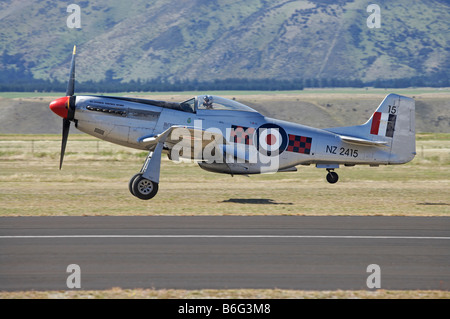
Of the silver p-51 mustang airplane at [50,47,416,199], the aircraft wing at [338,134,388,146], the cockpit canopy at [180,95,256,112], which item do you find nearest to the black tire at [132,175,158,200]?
the silver p-51 mustang airplane at [50,47,416,199]

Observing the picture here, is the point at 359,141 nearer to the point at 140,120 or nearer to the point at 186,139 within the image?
the point at 186,139

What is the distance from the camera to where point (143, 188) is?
18.0 metres

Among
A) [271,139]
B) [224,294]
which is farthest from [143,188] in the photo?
[224,294]

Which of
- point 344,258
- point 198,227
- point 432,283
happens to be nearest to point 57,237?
point 198,227

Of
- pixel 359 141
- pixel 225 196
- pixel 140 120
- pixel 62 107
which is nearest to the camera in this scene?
pixel 62 107

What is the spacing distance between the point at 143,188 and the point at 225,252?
7.12 m

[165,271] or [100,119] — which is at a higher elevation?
[100,119]

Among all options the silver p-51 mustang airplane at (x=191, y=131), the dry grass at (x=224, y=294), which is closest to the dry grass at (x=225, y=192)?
the silver p-51 mustang airplane at (x=191, y=131)

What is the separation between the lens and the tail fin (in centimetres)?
2033

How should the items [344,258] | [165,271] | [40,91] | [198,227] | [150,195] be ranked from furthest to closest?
[40,91] → [150,195] → [198,227] → [344,258] → [165,271]

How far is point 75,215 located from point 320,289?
7782mm

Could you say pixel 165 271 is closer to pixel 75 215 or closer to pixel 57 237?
pixel 57 237

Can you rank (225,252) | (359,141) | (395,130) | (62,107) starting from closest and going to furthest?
(225,252)
(62,107)
(359,141)
(395,130)

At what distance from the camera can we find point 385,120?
20.5m
